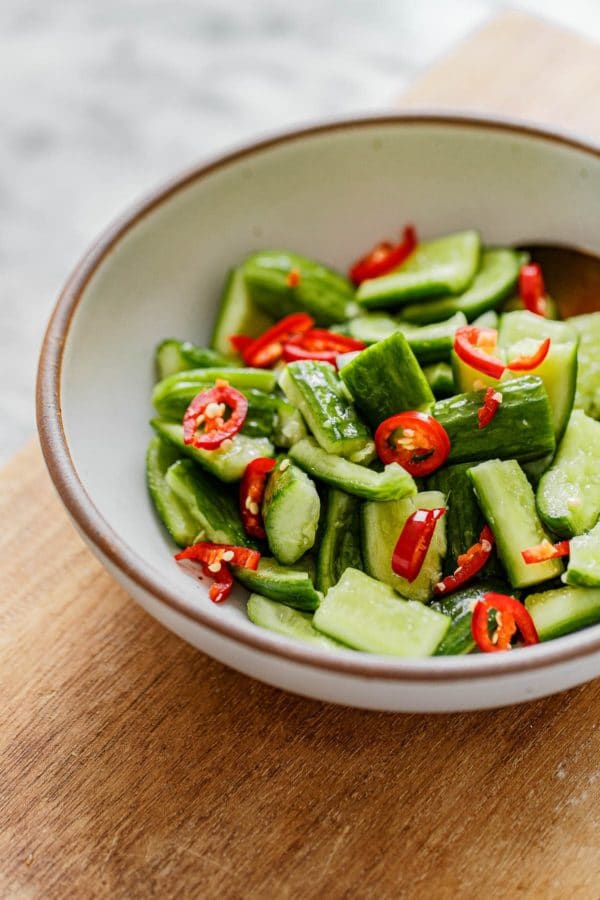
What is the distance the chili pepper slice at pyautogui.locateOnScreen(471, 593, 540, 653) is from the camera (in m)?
2.16

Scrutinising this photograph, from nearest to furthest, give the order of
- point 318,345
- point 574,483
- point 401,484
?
point 401,484 → point 574,483 → point 318,345

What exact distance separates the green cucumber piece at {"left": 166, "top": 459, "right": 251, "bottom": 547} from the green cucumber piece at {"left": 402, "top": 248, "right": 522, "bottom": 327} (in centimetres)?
87

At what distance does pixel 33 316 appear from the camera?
4234mm

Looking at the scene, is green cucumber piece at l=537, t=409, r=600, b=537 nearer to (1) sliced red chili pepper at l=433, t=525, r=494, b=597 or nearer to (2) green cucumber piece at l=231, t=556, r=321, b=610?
(1) sliced red chili pepper at l=433, t=525, r=494, b=597

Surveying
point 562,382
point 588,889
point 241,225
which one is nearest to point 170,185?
point 241,225

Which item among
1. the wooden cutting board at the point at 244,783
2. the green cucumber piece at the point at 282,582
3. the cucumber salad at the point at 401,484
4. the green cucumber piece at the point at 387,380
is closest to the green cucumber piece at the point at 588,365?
the cucumber salad at the point at 401,484

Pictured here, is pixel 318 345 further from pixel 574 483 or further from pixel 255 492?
pixel 574 483

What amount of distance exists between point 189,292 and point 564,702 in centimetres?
170

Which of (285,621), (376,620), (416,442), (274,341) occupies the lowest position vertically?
(285,621)

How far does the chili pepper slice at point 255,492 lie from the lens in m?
2.52

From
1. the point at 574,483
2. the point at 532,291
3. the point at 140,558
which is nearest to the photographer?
the point at 140,558

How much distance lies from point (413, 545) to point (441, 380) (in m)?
0.56

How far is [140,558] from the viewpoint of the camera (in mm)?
2090

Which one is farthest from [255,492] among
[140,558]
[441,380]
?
[441,380]
